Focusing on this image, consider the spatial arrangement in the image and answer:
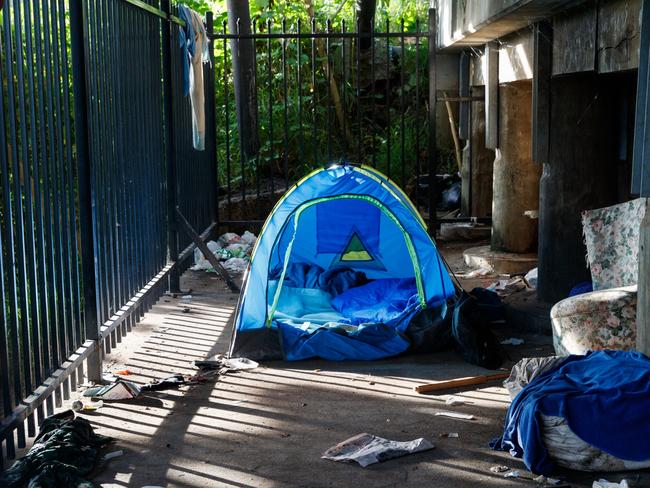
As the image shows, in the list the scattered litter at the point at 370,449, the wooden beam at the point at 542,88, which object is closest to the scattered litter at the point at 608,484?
the scattered litter at the point at 370,449

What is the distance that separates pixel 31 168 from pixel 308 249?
460cm

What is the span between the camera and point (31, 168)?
507 cm

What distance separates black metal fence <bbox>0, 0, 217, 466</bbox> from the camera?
473 centimetres

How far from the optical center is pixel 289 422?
5.53m

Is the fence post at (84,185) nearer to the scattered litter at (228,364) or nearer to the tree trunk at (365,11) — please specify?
the scattered litter at (228,364)

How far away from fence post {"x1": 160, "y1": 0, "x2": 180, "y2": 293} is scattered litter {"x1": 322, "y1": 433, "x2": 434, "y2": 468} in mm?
4264

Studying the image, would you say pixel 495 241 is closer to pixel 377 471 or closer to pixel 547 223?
pixel 547 223

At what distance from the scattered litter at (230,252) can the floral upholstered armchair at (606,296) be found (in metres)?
4.64

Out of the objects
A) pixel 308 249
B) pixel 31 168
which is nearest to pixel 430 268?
pixel 308 249

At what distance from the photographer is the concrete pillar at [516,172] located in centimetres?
948

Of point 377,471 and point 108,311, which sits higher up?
point 108,311

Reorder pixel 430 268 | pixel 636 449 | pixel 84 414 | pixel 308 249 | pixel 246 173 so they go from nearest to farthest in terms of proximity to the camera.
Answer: pixel 636 449 → pixel 84 414 → pixel 430 268 → pixel 308 249 → pixel 246 173

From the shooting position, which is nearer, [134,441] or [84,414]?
[134,441]

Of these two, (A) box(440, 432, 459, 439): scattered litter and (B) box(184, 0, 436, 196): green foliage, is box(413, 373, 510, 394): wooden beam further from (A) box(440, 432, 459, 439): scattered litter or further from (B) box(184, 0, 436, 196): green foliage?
(B) box(184, 0, 436, 196): green foliage
